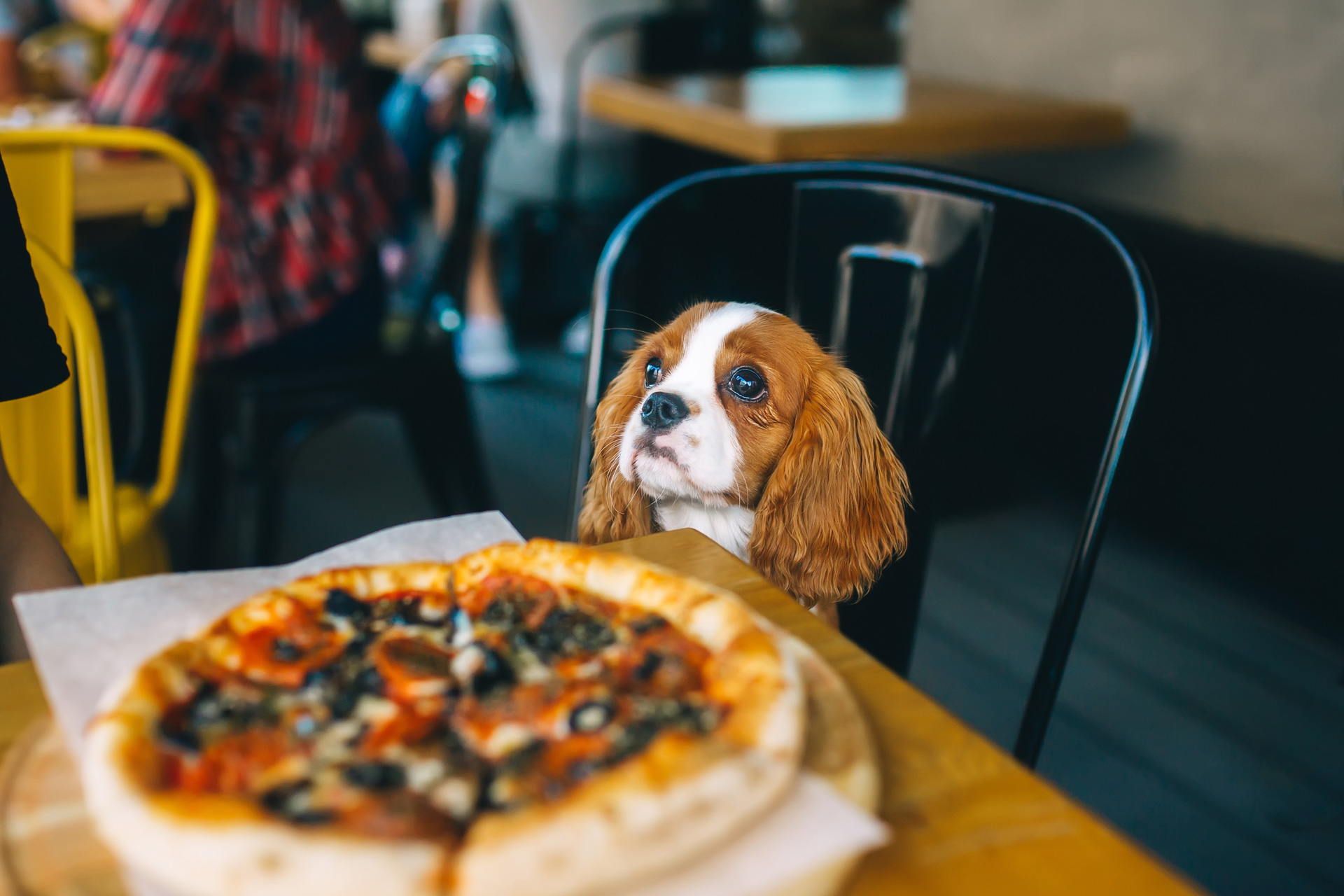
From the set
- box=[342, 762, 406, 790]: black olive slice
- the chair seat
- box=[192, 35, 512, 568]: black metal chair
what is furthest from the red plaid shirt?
box=[342, 762, 406, 790]: black olive slice

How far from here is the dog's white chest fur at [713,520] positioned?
0.85 m

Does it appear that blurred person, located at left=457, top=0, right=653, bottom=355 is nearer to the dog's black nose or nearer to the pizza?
the dog's black nose

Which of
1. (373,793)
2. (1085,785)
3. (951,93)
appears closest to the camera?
(373,793)

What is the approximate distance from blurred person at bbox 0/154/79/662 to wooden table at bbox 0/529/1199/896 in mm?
405

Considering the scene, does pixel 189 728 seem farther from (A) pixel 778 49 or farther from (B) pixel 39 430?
(A) pixel 778 49

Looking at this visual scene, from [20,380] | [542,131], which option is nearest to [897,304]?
[20,380]

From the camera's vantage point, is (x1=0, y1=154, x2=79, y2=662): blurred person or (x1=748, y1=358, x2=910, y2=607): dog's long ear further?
(x1=0, y1=154, x2=79, y2=662): blurred person

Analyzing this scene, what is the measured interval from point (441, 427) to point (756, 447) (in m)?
1.43

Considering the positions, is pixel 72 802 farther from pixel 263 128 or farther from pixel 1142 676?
pixel 1142 676

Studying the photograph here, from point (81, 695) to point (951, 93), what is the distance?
309 cm

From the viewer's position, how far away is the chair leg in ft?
6.97

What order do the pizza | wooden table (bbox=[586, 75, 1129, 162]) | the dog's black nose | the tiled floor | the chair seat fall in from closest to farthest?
the pizza → the dog's black nose → the chair seat → the tiled floor → wooden table (bbox=[586, 75, 1129, 162])

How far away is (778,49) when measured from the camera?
5215mm

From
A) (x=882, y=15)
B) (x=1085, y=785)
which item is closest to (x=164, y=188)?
(x=1085, y=785)
